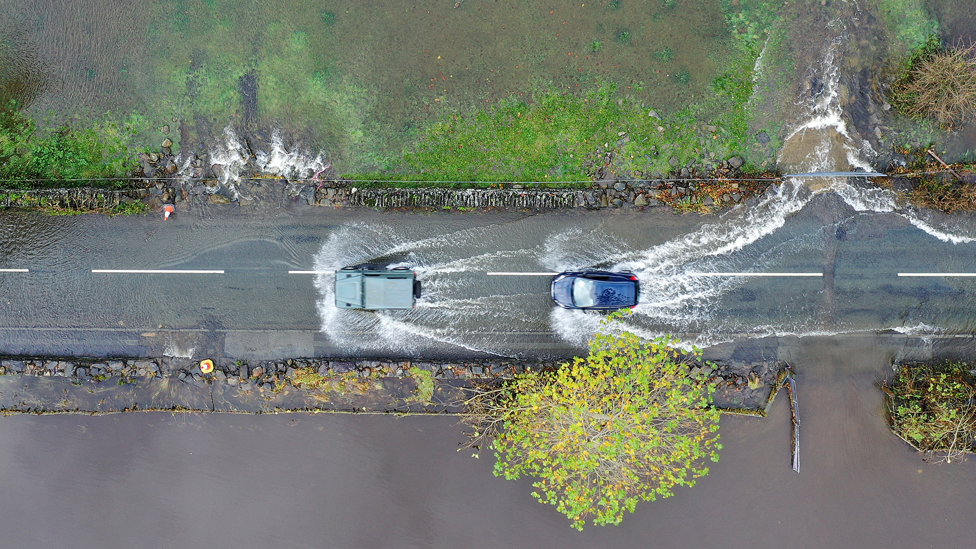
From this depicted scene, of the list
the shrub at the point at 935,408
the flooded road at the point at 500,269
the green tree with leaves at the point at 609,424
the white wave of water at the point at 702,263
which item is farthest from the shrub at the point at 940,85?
the green tree with leaves at the point at 609,424

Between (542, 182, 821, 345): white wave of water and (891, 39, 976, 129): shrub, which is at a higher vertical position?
(891, 39, 976, 129): shrub

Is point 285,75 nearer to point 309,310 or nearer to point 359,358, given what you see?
point 309,310

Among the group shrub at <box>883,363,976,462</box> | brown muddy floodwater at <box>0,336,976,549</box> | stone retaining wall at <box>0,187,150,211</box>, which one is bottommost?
brown muddy floodwater at <box>0,336,976,549</box>

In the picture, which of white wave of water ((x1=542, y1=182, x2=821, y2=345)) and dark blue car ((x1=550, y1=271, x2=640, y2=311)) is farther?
white wave of water ((x1=542, y1=182, x2=821, y2=345))

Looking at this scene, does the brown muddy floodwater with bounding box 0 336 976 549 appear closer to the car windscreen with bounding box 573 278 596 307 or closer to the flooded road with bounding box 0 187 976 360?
the flooded road with bounding box 0 187 976 360

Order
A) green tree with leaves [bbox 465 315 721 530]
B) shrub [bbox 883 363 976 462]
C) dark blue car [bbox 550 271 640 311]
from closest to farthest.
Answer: green tree with leaves [bbox 465 315 721 530] < dark blue car [bbox 550 271 640 311] < shrub [bbox 883 363 976 462]

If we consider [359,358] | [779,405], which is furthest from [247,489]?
[779,405]

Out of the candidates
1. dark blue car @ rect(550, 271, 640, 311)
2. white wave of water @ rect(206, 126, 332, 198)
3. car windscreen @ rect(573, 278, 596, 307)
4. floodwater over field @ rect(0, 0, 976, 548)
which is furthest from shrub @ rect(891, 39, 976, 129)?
white wave of water @ rect(206, 126, 332, 198)
